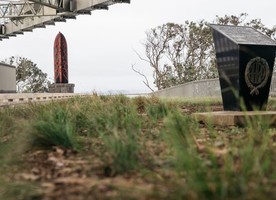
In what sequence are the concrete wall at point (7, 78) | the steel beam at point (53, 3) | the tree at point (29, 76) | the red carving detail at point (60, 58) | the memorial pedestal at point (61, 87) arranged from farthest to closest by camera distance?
the tree at point (29, 76) → the memorial pedestal at point (61, 87) → the red carving detail at point (60, 58) → the concrete wall at point (7, 78) → the steel beam at point (53, 3)

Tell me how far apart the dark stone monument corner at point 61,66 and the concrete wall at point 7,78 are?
427cm

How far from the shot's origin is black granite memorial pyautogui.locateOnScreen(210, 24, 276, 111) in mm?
6715

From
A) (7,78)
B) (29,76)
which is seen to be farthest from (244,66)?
(29,76)

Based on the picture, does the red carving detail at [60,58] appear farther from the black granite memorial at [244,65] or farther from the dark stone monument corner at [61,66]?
the black granite memorial at [244,65]

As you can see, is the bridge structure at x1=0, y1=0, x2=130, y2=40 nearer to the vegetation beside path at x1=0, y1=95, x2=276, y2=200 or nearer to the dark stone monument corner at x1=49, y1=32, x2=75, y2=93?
the dark stone monument corner at x1=49, y1=32, x2=75, y2=93

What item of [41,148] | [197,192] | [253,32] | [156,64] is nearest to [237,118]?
[253,32]

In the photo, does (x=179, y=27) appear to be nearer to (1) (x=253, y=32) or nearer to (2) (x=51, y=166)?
(1) (x=253, y=32)

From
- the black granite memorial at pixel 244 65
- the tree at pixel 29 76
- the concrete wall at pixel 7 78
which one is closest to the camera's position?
the black granite memorial at pixel 244 65

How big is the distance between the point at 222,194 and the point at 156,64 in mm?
36397

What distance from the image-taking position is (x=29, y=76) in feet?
161

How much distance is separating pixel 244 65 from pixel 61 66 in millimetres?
28396

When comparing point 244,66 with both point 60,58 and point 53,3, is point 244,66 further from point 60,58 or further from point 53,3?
point 60,58

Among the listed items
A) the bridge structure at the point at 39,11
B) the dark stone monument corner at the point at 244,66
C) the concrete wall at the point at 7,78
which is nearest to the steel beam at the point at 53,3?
the bridge structure at the point at 39,11

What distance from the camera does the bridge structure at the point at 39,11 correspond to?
21.4m
